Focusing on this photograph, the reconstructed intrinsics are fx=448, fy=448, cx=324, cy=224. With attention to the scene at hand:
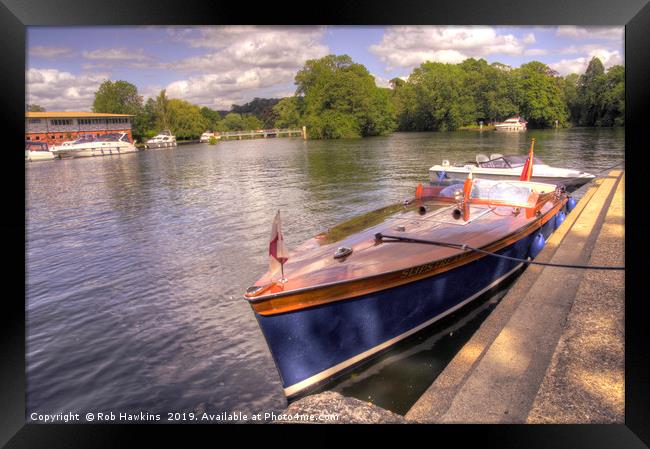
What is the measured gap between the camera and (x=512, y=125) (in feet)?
60.1

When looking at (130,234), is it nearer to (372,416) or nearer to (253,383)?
(253,383)

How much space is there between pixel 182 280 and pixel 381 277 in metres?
4.63

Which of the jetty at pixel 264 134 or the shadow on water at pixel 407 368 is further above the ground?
the jetty at pixel 264 134

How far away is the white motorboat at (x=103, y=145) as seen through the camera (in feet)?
66.1

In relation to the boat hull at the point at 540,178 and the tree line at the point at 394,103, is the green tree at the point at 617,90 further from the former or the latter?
the boat hull at the point at 540,178

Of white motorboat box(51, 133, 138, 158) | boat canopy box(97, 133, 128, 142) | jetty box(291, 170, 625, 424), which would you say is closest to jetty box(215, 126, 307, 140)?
white motorboat box(51, 133, 138, 158)

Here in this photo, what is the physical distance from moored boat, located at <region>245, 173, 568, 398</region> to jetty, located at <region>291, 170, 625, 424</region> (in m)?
0.55

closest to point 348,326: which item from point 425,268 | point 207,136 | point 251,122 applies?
point 425,268

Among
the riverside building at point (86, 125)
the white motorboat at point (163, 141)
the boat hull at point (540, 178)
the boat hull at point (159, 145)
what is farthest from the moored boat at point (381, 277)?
Result: the boat hull at point (159, 145)

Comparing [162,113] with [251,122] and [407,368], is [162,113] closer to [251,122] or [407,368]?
[251,122]

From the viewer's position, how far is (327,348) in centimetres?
462

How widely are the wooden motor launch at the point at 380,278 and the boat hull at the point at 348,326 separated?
1 centimetres

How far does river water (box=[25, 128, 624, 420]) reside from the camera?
16.3 feet

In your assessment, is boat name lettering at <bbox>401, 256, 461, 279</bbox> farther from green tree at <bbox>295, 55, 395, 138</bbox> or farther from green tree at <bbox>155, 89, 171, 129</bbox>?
green tree at <bbox>295, 55, 395, 138</bbox>
